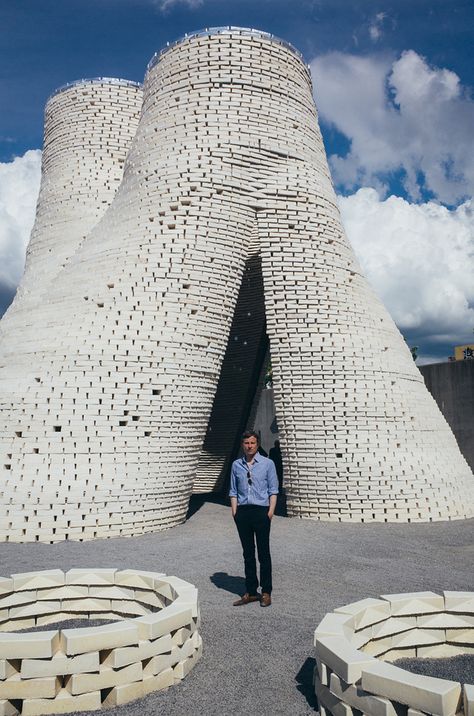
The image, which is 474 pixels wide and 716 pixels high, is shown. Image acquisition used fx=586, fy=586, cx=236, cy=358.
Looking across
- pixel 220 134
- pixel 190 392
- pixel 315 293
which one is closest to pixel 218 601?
pixel 190 392

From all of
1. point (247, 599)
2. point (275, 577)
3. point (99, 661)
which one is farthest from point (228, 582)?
point (99, 661)

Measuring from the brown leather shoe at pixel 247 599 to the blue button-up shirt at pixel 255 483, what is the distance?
923mm

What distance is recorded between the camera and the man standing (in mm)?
5672

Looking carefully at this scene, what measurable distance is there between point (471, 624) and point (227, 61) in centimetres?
1210

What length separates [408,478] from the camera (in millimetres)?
10742

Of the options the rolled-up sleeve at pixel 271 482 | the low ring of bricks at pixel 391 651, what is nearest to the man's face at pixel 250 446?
the rolled-up sleeve at pixel 271 482

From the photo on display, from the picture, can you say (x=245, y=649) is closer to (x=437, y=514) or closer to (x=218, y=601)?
(x=218, y=601)

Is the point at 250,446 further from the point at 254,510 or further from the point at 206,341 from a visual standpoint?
the point at 206,341

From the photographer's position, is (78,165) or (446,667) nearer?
(446,667)

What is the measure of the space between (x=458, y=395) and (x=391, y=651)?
14151 mm

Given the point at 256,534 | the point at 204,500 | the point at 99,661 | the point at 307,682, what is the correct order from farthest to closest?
1. the point at 204,500
2. the point at 256,534
3. the point at 307,682
4. the point at 99,661

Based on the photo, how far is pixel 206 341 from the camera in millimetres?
11227

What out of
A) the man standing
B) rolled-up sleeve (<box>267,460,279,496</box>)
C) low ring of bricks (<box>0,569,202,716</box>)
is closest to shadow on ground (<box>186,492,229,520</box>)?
the man standing

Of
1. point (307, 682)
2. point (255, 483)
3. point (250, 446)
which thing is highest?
point (250, 446)
